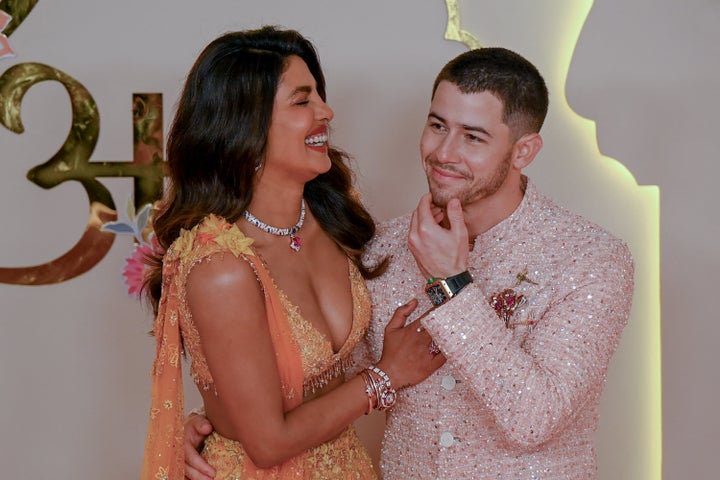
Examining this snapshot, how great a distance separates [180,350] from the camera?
2.17m

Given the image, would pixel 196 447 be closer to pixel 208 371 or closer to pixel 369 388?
pixel 208 371

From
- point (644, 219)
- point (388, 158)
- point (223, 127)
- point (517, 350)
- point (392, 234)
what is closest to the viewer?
point (517, 350)

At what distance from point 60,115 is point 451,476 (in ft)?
6.11

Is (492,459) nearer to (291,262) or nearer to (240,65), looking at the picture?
(291,262)

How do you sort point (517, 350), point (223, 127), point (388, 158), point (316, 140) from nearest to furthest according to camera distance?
point (517, 350) → point (223, 127) → point (316, 140) → point (388, 158)

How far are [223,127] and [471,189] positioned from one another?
58 centimetres

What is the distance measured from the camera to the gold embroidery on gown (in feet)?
7.04

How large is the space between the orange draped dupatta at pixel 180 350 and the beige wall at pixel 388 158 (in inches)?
44.9

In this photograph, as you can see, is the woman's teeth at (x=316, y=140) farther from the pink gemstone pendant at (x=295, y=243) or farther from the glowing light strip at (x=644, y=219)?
the glowing light strip at (x=644, y=219)

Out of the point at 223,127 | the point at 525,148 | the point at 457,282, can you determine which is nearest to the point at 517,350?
the point at 457,282

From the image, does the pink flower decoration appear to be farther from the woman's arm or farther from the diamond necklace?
the woman's arm

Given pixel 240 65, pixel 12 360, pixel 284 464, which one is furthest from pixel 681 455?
pixel 12 360

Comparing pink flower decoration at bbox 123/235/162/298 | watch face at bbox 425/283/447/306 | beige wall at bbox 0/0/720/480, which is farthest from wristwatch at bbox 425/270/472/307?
pink flower decoration at bbox 123/235/162/298

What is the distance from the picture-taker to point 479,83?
2240 mm
